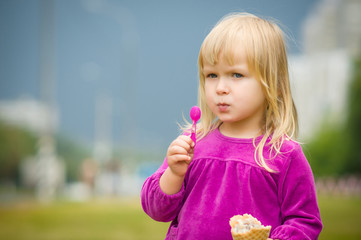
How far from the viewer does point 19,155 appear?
1927 centimetres

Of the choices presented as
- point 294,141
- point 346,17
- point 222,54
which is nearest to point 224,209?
point 294,141

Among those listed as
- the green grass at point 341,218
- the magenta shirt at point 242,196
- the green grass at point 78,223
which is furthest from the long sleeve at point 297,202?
the green grass at point 78,223

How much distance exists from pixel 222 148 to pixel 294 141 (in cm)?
28

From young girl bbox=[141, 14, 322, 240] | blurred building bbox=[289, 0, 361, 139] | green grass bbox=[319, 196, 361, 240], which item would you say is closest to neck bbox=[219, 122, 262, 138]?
young girl bbox=[141, 14, 322, 240]

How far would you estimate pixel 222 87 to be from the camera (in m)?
1.82

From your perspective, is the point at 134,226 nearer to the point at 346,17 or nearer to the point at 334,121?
the point at 334,121

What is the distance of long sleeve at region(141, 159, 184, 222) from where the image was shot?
188 centimetres

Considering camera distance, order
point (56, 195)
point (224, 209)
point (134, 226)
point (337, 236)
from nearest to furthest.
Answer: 1. point (224, 209)
2. point (337, 236)
3. point (134, 226)
4. point (56, 195)

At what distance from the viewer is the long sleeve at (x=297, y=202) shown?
5.69ft

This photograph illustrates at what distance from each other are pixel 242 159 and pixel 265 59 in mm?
386

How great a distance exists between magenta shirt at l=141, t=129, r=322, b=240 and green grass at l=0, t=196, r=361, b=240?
201 inches

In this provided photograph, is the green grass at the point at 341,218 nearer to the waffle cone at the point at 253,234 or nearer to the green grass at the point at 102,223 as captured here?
the green grass at the point at 102,223

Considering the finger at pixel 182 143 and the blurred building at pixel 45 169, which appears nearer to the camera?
the finger at pixel 182 143

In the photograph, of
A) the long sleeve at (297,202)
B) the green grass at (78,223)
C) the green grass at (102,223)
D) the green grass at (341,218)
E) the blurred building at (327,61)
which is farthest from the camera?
the blurred building at (327,61)
